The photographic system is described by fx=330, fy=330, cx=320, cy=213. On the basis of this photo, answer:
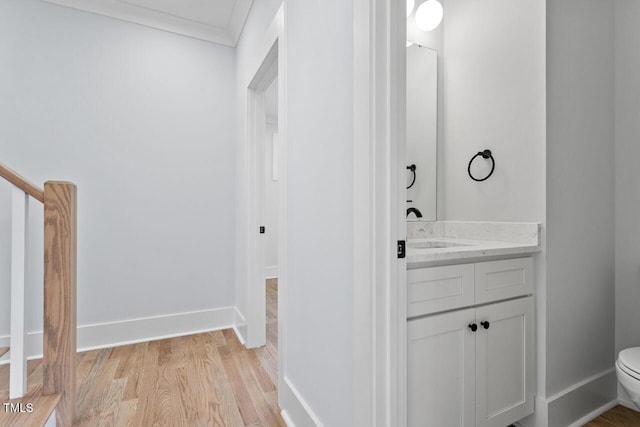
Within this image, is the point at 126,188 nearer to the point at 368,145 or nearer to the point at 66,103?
the point at 66,103

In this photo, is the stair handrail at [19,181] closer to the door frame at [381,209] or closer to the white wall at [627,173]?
the door frame at [381,209]

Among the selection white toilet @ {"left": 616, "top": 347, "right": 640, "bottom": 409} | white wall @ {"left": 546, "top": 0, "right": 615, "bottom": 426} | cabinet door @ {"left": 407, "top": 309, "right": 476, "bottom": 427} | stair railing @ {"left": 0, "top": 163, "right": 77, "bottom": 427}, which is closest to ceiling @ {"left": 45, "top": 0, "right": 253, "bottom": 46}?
stair railing @ {"left": 0, "top": 163, "right": 77, "bottom": 427}

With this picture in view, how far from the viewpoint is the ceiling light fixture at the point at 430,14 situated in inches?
73.0

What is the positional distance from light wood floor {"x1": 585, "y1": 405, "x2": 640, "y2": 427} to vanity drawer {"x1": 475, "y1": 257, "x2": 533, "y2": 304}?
773 mm

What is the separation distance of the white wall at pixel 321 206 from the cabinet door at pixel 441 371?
0.22m

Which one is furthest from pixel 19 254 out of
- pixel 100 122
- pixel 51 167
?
pixel 100 122

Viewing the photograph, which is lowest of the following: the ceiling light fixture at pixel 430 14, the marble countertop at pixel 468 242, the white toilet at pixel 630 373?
the white toilet at pixel 630 373

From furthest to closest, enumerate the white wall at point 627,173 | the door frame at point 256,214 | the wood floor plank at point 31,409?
the door frame at point 256,214 → the white wall at point 627,173 → the wood floor plank at point 31,409

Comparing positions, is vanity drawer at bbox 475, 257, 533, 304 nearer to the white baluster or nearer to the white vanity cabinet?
the white vanity cabinet

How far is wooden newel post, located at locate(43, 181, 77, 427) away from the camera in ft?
4.67

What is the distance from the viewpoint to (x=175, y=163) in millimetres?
2686

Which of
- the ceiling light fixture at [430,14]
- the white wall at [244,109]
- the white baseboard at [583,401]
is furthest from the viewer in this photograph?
the white wall at [244,109]

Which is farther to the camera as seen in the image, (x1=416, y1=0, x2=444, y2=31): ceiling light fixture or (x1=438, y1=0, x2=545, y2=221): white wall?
(x1=416, y1=0, x2=444, y2=31): ceiling light fixture

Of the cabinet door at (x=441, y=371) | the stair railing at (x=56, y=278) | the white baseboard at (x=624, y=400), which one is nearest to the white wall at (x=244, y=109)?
the stair railing at (x=56, y=278)
